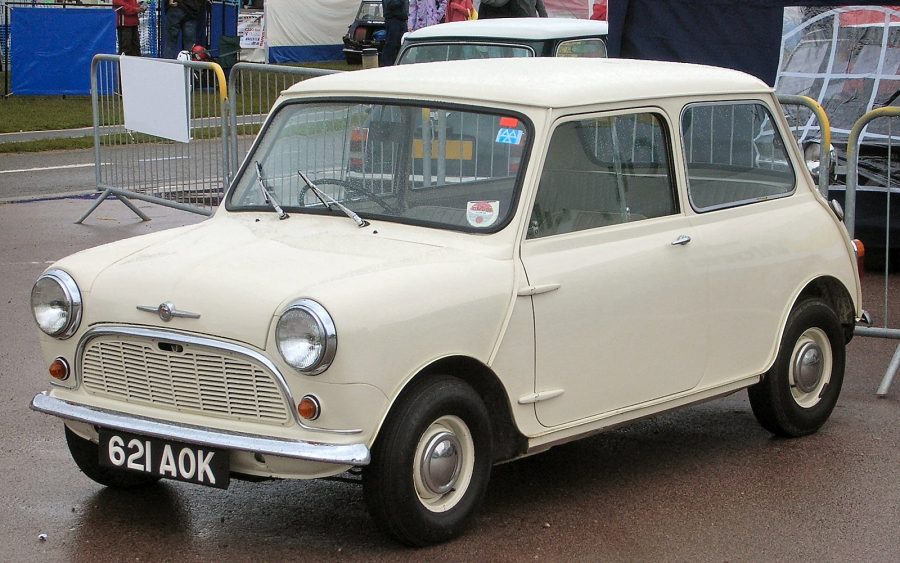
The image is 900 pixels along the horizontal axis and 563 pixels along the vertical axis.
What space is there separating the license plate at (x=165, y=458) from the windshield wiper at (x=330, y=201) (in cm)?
114

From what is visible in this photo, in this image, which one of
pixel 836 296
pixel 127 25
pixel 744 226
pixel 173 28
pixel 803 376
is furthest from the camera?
pixel 127 25

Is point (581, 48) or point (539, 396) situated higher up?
point (581, 48)

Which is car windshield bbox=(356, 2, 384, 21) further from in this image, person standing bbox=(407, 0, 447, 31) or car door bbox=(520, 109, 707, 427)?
car door bbox=(520, 109, 707, 427)

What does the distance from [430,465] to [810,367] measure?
92.1 inches

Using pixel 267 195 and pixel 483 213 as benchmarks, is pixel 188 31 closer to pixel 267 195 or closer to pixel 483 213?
pixel 267 195

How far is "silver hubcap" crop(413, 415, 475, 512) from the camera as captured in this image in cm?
473

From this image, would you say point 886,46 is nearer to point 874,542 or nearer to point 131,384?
point 874,542

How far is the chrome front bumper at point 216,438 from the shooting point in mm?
4438

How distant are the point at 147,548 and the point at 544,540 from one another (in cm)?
140

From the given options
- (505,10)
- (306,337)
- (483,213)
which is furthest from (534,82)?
(505,10)

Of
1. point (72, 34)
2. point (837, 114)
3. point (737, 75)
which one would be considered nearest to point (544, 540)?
point (737, 75)

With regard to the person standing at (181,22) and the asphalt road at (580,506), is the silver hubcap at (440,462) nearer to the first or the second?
the asphalt road at (580,506)

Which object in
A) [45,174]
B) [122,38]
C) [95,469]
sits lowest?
[45,174]

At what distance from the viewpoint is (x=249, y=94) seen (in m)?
10.5
